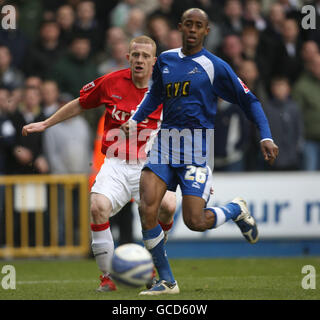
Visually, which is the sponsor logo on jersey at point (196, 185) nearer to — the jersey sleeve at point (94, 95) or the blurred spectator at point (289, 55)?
the jersey sleeve at point (94, 95)

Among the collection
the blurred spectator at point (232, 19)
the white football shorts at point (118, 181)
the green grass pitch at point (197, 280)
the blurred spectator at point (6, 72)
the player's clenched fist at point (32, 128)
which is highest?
the blurred spectator at point (232, 19)

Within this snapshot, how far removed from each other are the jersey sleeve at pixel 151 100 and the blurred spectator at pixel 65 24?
19.7 ft

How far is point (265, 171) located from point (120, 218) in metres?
2.56

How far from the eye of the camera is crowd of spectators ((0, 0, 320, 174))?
12.9 meters

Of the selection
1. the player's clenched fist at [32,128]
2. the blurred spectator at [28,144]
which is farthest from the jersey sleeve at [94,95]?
the blurred spectator at [28,144]

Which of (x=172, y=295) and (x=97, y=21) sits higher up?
(x=97, y=21)

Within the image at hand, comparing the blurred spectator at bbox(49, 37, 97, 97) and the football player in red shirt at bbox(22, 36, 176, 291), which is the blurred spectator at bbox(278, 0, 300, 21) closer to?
the blurred spectator at bbox(49, 37, 97, 97)

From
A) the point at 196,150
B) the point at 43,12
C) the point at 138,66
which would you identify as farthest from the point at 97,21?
the point at 196,150

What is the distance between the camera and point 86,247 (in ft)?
42.5

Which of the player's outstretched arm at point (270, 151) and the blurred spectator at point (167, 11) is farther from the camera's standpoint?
the blurred spectator at point (167, 11)

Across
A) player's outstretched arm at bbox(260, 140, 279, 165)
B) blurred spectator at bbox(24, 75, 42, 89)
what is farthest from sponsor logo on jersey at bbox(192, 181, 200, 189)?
blurred spectator at bbox(24, 75, 42, 89)

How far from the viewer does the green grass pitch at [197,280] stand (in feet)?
25.2

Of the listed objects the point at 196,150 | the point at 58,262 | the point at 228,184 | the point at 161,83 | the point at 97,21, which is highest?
the point at 97,21
